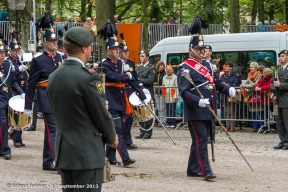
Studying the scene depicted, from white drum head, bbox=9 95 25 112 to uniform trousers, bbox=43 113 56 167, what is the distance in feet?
6.98

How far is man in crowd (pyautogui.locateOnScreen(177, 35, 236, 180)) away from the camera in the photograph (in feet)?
35.5

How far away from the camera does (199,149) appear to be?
10.9 metres

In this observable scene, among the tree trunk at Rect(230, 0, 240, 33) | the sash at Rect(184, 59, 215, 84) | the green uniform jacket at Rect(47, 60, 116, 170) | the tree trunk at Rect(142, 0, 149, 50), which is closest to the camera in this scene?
the green uniform jacket at Rect(47, 60, 116, 170)

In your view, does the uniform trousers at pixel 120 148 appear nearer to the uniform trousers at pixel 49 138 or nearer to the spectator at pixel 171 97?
the uniform trousers at pixel 49 138

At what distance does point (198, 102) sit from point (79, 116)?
4793mm

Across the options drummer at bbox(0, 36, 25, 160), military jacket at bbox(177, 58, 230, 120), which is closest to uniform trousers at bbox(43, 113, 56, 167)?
drummer at bbox(0, 36, 25, 160)

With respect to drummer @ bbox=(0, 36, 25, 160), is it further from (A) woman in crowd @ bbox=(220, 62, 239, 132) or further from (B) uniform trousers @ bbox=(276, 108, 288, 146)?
(A) woman in crowd @ bbox=(220, 62, 239, 132)

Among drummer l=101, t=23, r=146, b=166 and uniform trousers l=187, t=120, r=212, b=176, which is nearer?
uniform trousers l=187, t=120, r=212, b=176

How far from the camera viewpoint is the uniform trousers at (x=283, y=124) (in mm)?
15602

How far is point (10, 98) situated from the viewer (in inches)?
539

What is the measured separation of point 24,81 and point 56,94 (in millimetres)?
11691

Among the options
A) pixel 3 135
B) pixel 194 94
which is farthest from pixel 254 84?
pixel 194 94

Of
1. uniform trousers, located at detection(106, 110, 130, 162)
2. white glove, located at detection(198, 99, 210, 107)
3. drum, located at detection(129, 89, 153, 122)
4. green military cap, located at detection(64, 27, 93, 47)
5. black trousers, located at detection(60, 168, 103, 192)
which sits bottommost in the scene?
uniform trousers, located at detection(106, 110, 130, 162)

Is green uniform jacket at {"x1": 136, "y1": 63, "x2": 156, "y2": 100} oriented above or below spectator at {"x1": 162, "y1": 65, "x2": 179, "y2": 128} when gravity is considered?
above
